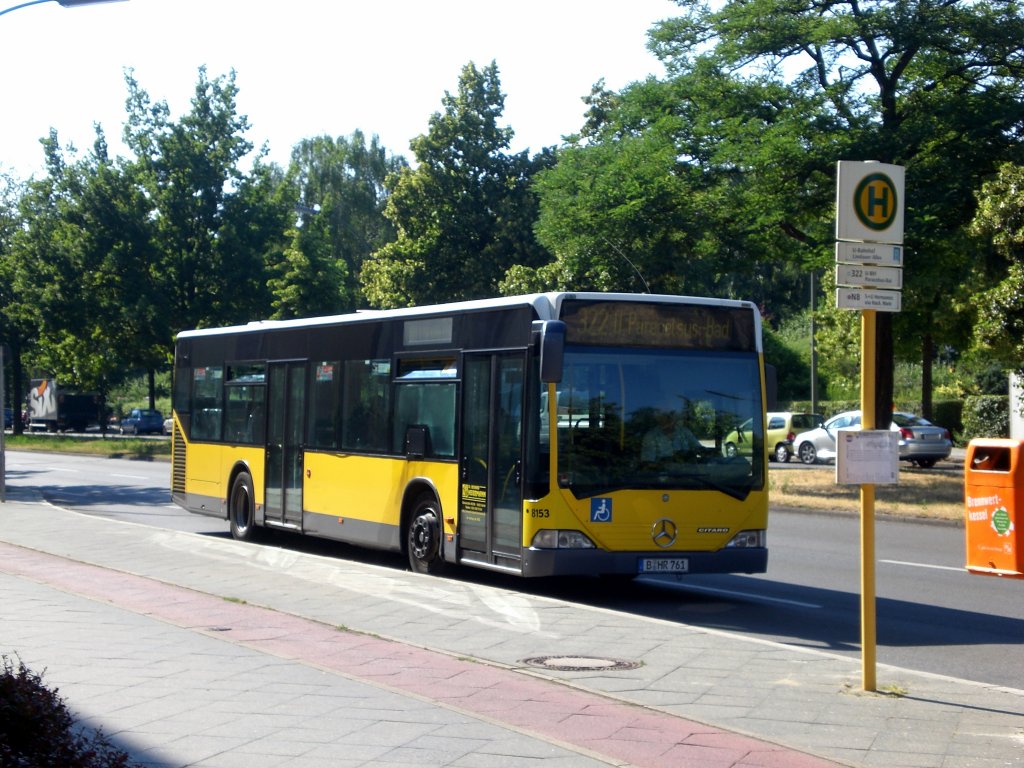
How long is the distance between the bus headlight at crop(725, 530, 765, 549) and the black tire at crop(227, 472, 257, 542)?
818 cm

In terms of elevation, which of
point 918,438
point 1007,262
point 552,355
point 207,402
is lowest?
point 918,438

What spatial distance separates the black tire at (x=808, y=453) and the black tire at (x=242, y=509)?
25.6 m

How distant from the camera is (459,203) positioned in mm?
55031

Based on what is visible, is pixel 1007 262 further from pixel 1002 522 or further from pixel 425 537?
pixel 1002 522

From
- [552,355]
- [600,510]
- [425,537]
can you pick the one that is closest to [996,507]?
[552,355]

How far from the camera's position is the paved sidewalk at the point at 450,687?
21.8ft

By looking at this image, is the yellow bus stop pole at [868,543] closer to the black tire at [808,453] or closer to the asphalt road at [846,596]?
the asphalt road at [846,596]

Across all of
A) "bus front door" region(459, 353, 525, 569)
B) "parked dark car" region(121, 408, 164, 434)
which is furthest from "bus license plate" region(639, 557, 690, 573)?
"parked dark car" region(121, 408, 164, 434)

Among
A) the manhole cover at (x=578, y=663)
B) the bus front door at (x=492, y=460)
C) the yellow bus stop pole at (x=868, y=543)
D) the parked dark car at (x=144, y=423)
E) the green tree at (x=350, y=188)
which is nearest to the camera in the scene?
the yellow bus stop pole at (x=868, y=543)

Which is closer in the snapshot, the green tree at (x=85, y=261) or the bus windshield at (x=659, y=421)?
the bus windshield at (x=659, y=421)

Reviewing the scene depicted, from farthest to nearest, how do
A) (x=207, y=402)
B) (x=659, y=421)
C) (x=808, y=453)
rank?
1. (x=808, y=453)
2. (x=207, y=402)
3. (x=659, y=421)

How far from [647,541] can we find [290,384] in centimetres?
703

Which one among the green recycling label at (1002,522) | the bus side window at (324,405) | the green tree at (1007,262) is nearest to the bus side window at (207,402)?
the bus side window at (324,405)

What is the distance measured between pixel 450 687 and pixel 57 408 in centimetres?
7986
